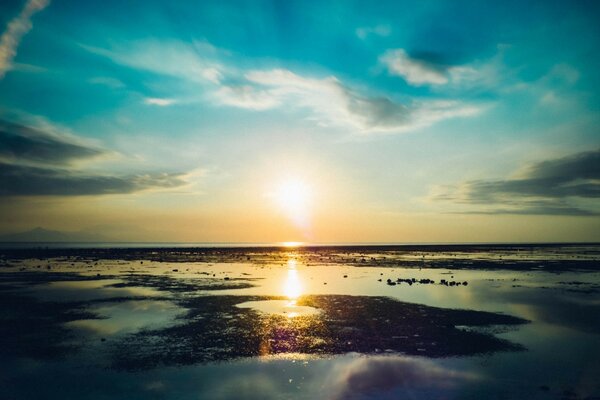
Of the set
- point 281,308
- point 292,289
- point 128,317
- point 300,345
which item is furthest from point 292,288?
point 300,345

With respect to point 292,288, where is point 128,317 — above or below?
below

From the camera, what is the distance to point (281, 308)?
80.6ft

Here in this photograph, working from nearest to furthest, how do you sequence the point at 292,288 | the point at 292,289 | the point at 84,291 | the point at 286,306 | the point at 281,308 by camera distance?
the point at 281,308, the point at 286,306, the point at 84,291, the point at 292,289, the point at 292,288

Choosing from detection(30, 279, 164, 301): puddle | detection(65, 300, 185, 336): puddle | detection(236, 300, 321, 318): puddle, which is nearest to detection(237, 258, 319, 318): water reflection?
detection(236, 300, 321, 318): puddle

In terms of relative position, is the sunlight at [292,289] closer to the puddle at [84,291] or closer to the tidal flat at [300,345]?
the tidal flat at [300,345]

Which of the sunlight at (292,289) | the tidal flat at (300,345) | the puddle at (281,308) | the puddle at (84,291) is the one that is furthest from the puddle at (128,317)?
the sunlight at (292,289)

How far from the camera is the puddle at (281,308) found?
22812 mm

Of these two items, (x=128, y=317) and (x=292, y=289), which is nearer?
(x=128, y=317)

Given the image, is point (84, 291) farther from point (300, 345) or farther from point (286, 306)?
point (300, 345)

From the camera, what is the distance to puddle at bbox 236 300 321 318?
2281 centimetres

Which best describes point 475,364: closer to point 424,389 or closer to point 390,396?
point 424,389

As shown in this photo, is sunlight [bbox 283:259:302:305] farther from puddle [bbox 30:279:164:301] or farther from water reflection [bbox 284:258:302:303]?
puddle [bbox 30:279:164:301]

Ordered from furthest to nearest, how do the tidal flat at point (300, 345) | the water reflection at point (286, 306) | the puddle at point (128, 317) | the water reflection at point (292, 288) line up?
the water reflection at point (292, 288), the water reflection at point (286, 306), the puddle at point (128, 317), the tidal flat at point (300, 345)

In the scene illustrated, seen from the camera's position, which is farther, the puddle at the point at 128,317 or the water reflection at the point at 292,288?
the water reflection at the point at 292,288
